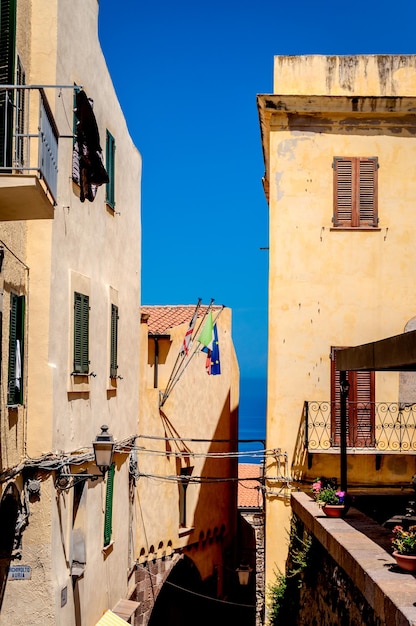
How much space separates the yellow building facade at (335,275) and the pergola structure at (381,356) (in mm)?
3059

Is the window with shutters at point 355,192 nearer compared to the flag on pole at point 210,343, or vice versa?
the window with shutters at point 355,192

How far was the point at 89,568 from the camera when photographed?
588 inches

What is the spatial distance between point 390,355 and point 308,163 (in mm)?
7873

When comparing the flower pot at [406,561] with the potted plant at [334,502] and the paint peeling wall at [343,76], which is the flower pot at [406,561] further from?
the paint peeling wall at [343,76]

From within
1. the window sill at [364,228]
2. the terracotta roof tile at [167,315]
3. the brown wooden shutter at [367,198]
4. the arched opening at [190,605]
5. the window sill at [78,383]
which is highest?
the brown wooden shutter at [367,198]

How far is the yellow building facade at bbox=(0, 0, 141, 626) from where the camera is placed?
411 inches

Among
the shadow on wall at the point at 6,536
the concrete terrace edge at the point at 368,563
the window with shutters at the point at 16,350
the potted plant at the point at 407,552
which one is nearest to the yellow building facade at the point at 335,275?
the concrete terrace edge at the point at 368,563

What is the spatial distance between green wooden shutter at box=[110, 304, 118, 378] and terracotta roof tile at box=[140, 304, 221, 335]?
6.14 meters

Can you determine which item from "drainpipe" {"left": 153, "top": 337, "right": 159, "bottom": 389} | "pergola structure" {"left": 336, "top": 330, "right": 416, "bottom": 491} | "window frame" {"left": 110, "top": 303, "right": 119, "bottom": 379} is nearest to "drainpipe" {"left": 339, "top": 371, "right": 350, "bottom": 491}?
"pergola structure" {"left": 336, "top": 330, "right": 416, "bottom": 491}

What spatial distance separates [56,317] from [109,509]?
5507 mm

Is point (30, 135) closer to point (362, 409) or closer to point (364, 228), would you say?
point (364, 228)

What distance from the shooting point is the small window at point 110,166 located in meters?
16.6

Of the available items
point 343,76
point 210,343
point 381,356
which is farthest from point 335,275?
point 381,356

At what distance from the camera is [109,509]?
1689cm
